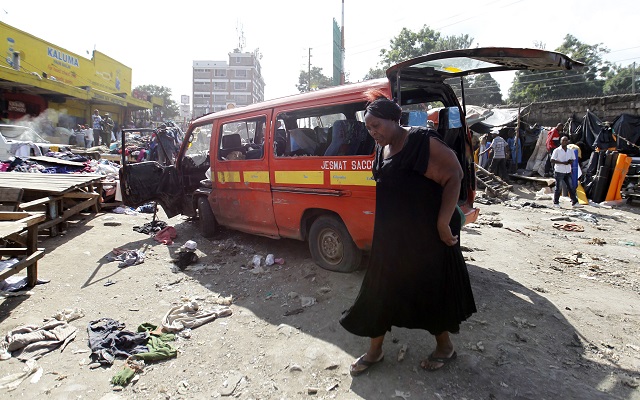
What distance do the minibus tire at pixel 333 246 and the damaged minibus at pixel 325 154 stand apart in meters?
0.01

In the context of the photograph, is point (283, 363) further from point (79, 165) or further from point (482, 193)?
point (482, 193)

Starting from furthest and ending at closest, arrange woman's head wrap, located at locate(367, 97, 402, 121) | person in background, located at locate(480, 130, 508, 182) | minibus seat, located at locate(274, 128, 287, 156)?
person in background, located at locate(480, 130, 508, 182), minibus seat, located at locate(274, 128, 287, 156), woman's head wrap, located at locate(367, 97, 402, 121)

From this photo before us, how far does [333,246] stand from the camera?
4.21 metres

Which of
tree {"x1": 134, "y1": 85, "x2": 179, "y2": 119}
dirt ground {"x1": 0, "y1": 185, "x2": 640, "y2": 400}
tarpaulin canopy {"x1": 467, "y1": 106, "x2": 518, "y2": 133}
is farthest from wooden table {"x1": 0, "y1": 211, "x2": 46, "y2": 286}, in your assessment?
tree {"x1": 134, "y1": 85, "x2": 179, "y2": 119}

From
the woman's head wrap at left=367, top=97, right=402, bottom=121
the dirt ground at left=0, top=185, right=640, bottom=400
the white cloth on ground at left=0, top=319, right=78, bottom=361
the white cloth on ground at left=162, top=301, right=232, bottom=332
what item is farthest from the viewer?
the white cloth on ground at left=162, top=301, right=232, bottom=332

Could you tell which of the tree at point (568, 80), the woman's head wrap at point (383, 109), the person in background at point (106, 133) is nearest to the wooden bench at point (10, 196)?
the woman's head wrap at point (383, 109)

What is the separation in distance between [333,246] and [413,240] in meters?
2.04

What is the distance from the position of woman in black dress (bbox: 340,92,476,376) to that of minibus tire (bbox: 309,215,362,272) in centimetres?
157

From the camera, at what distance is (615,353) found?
266 centimetres

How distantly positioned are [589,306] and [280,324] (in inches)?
112

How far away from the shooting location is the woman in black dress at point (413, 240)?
84.9 inches

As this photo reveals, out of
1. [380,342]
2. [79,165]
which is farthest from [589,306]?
[79,165]

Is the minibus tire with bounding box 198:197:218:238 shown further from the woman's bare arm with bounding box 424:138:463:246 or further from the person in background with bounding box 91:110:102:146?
the person in background with bounding box 91:110:102:146

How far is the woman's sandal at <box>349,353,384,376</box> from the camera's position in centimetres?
244
